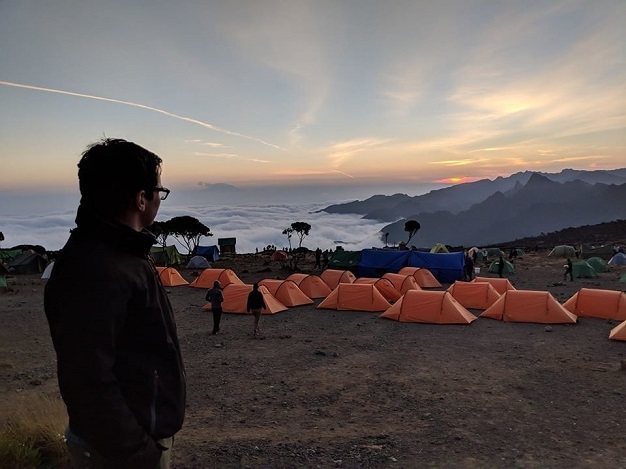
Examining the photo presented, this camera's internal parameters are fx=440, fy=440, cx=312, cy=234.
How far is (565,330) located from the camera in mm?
12945

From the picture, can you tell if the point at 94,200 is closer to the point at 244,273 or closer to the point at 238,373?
the point at 238,373

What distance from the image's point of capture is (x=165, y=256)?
109 ft

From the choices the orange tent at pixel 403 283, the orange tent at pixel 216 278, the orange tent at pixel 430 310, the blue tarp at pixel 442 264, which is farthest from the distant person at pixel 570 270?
the orange tent at pixel 216 278

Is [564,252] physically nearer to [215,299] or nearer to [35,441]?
[215,299]

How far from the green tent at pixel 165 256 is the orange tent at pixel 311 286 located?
655 inches

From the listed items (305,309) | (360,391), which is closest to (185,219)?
(305,309)

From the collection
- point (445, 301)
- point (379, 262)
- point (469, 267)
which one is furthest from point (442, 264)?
point (445, 301)

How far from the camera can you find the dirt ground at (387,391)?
5844 millimetres

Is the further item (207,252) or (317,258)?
(207,252)

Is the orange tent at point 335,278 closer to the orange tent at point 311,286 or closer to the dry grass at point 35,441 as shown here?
the orange tent at point 311,286

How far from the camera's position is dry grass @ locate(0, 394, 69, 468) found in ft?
14.7

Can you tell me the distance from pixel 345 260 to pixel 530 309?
13355 millimetres

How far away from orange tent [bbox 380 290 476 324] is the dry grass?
1064 centimetres

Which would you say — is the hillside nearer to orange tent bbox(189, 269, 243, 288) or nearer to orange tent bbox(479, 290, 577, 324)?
orange tent bbox(479, 290, 577, 324)
